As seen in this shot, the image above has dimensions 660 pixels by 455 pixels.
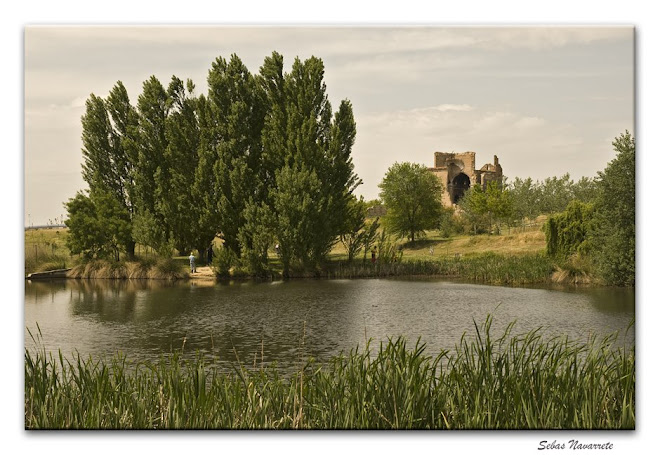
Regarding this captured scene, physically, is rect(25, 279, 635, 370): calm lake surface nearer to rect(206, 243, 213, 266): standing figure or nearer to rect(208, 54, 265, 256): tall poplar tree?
rect(208, 54, 265, 256): tall poplar tree

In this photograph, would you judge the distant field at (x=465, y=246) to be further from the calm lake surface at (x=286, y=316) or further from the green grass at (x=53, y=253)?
the green grass at (x=53, y=253)

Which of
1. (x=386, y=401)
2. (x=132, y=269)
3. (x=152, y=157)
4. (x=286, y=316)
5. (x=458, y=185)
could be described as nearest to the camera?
(x=386, y=401)

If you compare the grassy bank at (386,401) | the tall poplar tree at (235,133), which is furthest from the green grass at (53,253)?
the tall poplar tree at (235,133)

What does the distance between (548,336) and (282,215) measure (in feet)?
46.6

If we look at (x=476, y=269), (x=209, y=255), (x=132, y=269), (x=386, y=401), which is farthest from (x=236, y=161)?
(x=386, y=401)

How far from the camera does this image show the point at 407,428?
5582 mm

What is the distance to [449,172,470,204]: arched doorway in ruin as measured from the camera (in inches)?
2004

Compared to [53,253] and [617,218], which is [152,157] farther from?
[617,218]

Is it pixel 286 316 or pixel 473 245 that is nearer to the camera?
pixel 286 316

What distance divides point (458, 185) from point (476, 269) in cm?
2882

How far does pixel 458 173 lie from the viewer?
161ft

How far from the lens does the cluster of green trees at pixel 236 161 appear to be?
25.2 m
